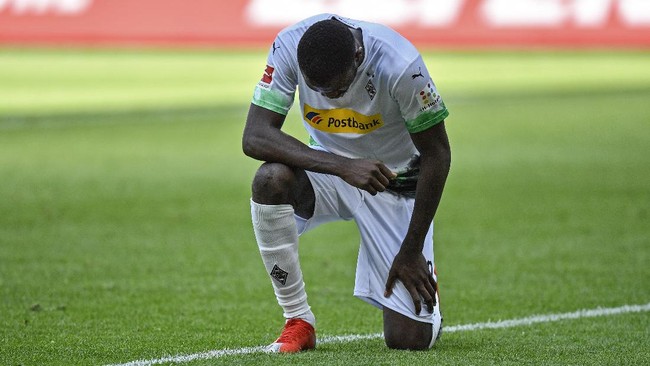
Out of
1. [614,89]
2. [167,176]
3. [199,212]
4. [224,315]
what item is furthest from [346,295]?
[614,89]

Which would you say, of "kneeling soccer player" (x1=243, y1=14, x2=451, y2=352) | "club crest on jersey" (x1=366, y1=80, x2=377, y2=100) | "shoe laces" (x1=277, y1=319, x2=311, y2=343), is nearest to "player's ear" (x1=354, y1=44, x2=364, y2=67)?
"kneeling soccer player" (x1=243, y1=14, x2=451, y2=352)

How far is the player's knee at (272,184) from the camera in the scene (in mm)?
5727

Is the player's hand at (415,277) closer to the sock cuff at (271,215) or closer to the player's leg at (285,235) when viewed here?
the player's leg at (285,235)

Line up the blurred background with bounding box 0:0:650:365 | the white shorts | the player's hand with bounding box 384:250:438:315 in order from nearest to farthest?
the player's hand with bounding box 384:250:438:315, the white shorts, the blurred background with bounding box 0:0:650:365

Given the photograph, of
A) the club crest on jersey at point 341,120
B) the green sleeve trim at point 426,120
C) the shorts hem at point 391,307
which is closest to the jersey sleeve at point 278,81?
the club crest on jersey at point 341,120

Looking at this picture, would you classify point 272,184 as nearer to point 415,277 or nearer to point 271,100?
point 271,100

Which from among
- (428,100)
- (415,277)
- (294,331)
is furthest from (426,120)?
(294,331)

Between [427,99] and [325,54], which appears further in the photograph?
[427,99]

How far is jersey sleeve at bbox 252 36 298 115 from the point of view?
574 cm

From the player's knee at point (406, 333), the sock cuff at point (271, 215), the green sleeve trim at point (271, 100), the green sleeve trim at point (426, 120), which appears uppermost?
the green sleeve trim at point (271, 100)

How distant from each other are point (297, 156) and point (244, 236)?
178 inches

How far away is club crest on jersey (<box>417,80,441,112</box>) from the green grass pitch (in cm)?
112

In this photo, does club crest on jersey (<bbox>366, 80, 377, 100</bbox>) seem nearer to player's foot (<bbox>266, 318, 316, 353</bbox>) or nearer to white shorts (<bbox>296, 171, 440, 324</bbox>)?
white shorts (<bbox>296, 171, 440, 324</bbox>)

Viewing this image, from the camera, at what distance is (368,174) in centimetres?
553
